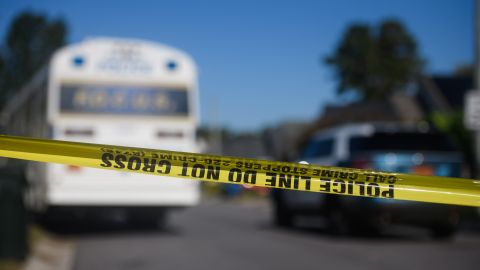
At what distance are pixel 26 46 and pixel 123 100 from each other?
622 cm

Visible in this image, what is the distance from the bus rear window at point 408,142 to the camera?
12.2m

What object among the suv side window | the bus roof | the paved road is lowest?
the paved road

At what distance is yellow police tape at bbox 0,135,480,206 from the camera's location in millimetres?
3637

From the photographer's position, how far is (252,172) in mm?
3770

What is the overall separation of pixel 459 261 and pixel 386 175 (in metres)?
6.71

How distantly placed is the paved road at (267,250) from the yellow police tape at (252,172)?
555 centimetres

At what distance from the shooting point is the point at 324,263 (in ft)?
31.7

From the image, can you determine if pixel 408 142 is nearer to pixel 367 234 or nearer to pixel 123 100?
pixel 367 234

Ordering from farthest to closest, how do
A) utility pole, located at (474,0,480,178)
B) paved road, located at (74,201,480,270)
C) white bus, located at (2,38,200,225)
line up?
utility pole, located at (474,0,480,178) < white bus, located at (2,38,200,225) < paved road, located at (74,201,480,270)

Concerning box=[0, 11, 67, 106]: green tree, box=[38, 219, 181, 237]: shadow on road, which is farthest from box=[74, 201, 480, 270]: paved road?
box=[0, 11, 67, 106]: green tree

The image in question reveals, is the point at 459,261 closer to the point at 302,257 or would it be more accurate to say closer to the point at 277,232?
the point at 302,257

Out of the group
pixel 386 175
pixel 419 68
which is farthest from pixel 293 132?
pixel 386 175

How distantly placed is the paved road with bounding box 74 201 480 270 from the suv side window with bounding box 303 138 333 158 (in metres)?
1.61

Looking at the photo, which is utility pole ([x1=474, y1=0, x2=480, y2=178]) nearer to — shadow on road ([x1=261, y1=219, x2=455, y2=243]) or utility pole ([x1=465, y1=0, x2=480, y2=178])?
utility pole ([x1=465, y1=0, x2=480, y2=178])
